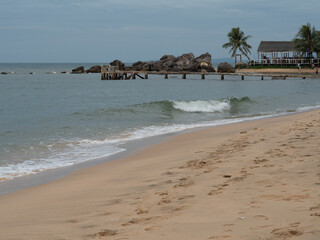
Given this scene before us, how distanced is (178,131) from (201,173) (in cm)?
778

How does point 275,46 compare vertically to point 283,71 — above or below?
above

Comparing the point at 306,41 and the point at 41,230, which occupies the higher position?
the point at 306,41

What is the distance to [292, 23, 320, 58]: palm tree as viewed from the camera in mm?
70000

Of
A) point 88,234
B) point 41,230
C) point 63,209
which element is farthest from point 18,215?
point 88,234

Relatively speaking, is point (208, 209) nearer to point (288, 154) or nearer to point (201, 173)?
point (201, 173)

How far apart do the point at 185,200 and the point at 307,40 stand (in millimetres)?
72586

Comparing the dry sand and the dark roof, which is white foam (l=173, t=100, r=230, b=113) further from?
the dark roof

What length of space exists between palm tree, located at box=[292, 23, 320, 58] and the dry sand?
68127mm

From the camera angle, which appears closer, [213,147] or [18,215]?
[18,215]

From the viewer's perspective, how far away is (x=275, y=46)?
7994 cm

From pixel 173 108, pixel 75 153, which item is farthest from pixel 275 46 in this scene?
pixel 75 153

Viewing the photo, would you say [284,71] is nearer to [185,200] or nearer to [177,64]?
[177,64]

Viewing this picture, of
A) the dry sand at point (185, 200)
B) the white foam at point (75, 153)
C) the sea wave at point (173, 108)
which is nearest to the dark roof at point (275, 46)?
the sea wave at point (173, 108)

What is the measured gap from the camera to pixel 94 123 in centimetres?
1597
